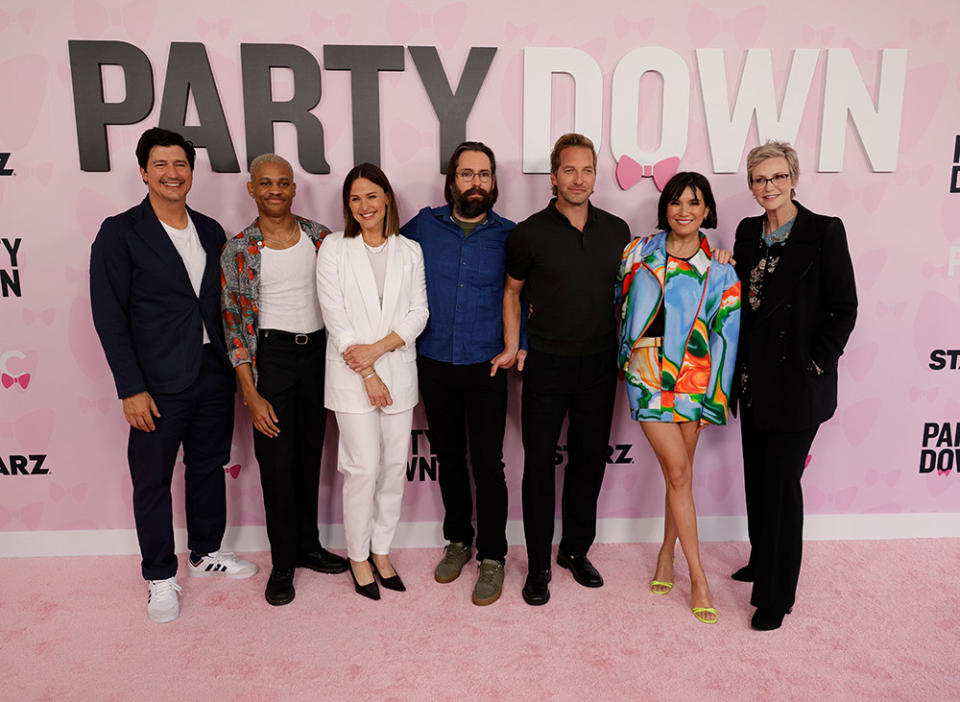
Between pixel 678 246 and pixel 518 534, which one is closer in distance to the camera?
pixel 678 246

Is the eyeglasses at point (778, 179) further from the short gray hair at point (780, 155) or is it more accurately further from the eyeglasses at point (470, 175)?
the eyeglasses at point (470, 175)

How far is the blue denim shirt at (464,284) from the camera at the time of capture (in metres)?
2.48

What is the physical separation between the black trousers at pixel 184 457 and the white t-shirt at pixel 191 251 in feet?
0.73

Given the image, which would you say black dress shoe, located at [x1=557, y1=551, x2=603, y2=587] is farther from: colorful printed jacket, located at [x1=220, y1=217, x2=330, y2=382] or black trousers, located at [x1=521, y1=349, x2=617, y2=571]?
colorful printed jacket, located at [x1=220, y1=217, x2=330, y2=382]

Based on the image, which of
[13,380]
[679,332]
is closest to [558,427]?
[679,332]

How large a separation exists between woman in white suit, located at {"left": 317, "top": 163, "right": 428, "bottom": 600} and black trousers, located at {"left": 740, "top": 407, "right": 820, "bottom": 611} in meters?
1.38

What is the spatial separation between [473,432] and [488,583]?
2.06 feet

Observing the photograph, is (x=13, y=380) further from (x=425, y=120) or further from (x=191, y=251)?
(x=425, y=120)

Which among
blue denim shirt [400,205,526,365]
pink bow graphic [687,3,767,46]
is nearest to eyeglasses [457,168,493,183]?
blue denim shirt [400,205,526,365]

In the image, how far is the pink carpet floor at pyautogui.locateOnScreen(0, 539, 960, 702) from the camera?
2115mm

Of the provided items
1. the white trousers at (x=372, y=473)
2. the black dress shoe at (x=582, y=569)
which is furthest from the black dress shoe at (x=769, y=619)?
the white trousers at (x=372, y=473)

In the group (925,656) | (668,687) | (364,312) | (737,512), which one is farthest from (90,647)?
(925,656)

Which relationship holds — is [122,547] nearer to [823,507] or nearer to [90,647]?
[90,647]

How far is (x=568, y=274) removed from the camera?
7.92 ft
